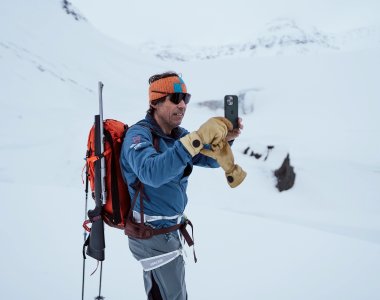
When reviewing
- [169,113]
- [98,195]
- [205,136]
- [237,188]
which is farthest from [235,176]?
[237,188]

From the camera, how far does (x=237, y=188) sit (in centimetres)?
1045

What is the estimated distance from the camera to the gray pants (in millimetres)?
2312

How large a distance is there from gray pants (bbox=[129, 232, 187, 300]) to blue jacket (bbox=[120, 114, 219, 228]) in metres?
0.14

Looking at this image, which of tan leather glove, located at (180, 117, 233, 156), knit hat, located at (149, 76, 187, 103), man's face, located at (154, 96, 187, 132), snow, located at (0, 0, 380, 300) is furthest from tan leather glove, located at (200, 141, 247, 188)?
snow, located at (0, 0, 380, 300)

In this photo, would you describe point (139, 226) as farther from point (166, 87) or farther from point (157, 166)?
point (166, 87)

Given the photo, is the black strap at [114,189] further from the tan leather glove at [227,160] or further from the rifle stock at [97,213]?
A: the tan leather glove at [227,160]

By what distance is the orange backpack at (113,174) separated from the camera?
93.9 inches

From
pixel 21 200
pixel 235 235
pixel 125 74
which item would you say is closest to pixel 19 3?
pixel 125 74

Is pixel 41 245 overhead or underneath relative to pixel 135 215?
underneath

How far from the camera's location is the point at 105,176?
2.40 meters

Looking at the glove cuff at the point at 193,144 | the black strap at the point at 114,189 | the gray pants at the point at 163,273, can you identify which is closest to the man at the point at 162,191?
the gray pants at the point at 163,273

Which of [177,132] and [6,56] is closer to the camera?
[177,132]

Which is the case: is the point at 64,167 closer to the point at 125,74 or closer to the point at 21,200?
the point at 21,200

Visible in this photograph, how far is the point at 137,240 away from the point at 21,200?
4.69 metres
